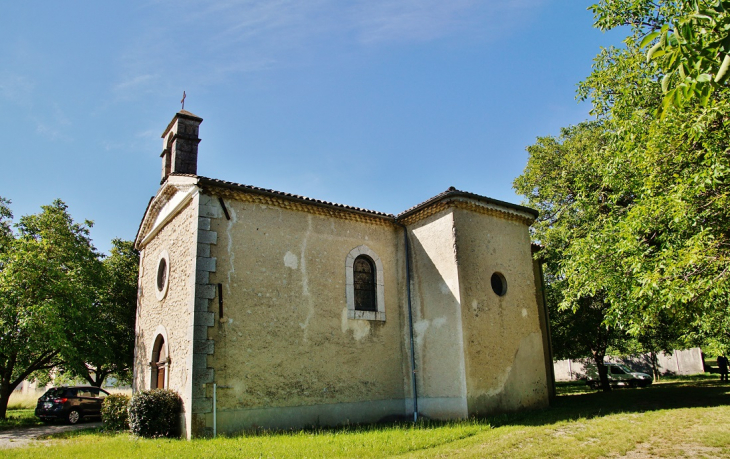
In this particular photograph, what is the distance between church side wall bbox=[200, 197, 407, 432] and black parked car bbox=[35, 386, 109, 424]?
834cm

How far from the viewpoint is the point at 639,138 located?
31.6 feet

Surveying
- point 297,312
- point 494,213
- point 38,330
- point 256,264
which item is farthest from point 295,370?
point 38,330

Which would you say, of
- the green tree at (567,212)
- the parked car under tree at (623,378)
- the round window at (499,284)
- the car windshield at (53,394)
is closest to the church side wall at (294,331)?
the round window at (499,284)

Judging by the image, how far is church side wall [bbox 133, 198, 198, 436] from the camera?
10.8m

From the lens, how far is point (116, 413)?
12.4 metres

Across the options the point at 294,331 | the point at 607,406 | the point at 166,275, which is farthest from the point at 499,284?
the point at 166,275

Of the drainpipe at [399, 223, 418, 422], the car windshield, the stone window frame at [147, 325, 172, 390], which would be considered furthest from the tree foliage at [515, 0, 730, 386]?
the car windshield

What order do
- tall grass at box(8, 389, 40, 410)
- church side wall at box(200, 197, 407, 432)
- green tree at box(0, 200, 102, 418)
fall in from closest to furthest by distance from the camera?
church side wall at box(200, 197, 407, 432)
green tree at box(0, 200, 102, 418)
tall grass at box(8, 389, 40, 410)

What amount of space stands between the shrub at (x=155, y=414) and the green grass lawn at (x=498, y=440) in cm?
32

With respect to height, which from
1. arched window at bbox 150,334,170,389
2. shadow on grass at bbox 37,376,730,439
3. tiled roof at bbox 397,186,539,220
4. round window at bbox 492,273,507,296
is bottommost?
Answer: shadow on grass at bbox 37,376,730,439

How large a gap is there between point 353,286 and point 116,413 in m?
6.87

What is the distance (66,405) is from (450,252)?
45.7ft

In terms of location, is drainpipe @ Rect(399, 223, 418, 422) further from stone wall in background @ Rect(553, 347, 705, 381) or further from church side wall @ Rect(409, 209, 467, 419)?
stone wall in background @ Rect(553, 347, 705, 381)

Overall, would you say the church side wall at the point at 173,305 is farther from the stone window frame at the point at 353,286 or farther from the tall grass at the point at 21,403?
the tall grass at the point at 21,403
